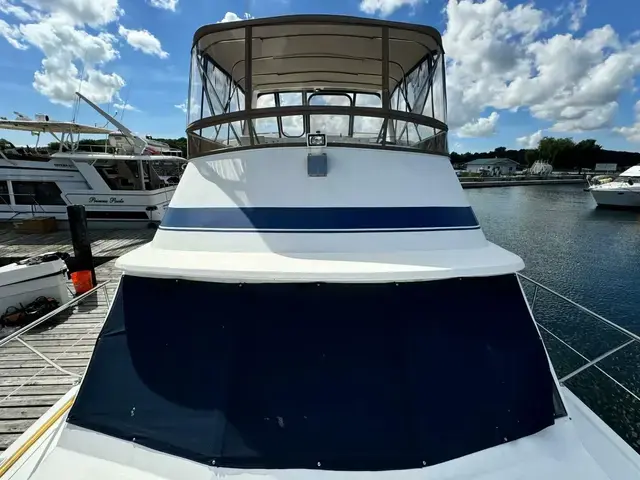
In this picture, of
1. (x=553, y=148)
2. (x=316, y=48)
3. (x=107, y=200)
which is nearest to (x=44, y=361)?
(x=316, y=48)

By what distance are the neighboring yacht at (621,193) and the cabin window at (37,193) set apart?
37469 mm

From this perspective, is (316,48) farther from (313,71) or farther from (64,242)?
(64,242)

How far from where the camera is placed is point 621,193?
28875mm

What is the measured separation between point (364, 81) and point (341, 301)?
2.93 m

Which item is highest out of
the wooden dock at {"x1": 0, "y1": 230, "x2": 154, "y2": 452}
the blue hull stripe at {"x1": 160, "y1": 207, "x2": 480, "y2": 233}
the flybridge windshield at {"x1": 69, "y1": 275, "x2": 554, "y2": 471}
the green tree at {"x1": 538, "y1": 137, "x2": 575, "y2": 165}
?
the green tree at {"x1": 538, "y1": 137, "x2": 575, "y2": 165}

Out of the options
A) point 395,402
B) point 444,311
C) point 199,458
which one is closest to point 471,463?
point 395,402

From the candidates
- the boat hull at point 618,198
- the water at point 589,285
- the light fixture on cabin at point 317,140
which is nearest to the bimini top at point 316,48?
the light fixture on cabin at point 317,140

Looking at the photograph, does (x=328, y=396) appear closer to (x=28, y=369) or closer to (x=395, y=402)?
(x=395, y=402)

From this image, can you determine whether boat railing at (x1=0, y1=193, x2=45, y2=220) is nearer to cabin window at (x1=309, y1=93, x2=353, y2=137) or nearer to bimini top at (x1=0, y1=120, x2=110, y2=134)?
bimini top at (x1=0, y1=120, x2=110, y2=134)

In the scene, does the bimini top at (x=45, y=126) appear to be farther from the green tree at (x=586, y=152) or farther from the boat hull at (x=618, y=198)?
the green tree at (x=586, y=152)

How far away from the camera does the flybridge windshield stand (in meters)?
2.00

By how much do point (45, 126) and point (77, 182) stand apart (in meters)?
2.50

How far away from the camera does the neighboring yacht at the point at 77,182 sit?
46.2ft

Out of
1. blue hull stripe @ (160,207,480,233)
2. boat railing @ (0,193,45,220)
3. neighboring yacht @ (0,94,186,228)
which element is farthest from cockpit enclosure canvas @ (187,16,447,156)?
boat railing @ (0,193,45,220)
